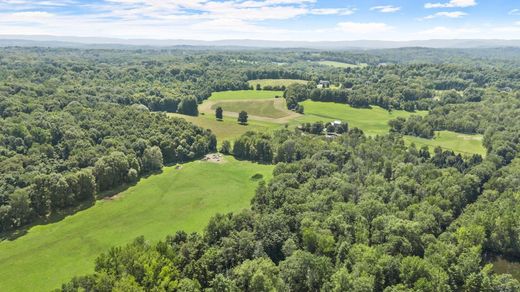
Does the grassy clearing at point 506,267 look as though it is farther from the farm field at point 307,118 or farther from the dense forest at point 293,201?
the farm field at point 307,118

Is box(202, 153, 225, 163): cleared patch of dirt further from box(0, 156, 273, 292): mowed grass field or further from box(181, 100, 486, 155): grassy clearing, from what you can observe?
box(181, 100, 486, 155): grassy clearing

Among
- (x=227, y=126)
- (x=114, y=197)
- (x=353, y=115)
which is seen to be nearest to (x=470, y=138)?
(x=353, y=115)

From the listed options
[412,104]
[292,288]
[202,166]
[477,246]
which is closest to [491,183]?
[477,246]

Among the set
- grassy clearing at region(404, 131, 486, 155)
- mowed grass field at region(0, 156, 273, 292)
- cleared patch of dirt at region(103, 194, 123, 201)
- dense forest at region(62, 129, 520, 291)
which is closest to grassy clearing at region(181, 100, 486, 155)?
grassy clearing at region(404, 131, 486, 155)

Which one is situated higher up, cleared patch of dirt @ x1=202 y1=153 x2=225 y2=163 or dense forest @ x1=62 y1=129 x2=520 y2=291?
dense forest @ x1=62 y1=129 x2=520 y2=291

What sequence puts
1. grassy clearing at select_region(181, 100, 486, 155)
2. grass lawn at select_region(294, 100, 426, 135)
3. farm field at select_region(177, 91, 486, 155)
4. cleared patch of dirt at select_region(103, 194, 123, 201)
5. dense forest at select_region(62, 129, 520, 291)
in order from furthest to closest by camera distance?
1. grass lawn at select_region(294, 100, 426, 135)
2. farm field at select_region(177, 91, 486, 155)
3. grassy clearing at select_region(181, 100, 486, 155)
4. cleared patch of dirt at select_region(103, 194, 123, 201)
5. dense forest at select_region(62, 129, 520, 291)

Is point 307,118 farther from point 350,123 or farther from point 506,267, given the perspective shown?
point 506,267
